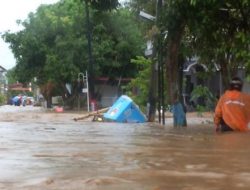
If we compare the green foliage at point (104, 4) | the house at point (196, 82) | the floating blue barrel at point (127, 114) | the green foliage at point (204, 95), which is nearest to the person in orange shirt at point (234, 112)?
the green foliage at point (104, 4)

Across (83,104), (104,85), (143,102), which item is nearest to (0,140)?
(143,102)

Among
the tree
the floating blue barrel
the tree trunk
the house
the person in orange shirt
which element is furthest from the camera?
the tree

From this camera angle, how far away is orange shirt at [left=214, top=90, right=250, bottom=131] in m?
12.5

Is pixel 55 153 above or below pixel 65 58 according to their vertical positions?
below

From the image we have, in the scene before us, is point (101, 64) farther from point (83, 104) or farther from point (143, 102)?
point (143, 102)

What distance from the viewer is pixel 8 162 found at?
7.50m

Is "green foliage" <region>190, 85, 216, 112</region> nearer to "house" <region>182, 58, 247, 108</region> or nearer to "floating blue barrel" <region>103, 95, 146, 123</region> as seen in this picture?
"floating blue barrel" <region>103, 95, 146, 123</region>

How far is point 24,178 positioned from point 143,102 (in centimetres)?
1885

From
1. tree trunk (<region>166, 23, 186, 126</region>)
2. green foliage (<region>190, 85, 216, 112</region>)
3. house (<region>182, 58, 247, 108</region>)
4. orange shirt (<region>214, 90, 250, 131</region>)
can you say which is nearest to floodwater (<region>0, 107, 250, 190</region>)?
orange shirt (<region>214, 90, 250, 131</region>)

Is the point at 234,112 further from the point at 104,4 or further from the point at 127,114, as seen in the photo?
the point at 127,114

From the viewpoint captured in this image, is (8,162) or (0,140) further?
(0,140)

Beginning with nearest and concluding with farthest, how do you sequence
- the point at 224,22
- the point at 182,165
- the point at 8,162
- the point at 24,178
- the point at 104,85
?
the point at 24,178
the point at 182,165
the point at 8,162
the point at 224,22
the point at 104,85

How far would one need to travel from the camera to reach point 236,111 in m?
12.5

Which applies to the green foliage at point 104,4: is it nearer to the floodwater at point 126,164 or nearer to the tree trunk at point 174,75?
the tree trunk at point 174,75
